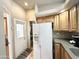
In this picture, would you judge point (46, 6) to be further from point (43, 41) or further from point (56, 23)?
point (43, 41)

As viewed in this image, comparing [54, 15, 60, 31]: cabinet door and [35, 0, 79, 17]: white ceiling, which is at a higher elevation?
[35, 0, 79, 17]: white ceiling

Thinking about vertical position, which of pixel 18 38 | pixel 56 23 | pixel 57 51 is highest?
pixel 56 23

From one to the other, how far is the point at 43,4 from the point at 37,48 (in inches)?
78.7

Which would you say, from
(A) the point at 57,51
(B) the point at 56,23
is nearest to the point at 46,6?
(B) the point at 56,23

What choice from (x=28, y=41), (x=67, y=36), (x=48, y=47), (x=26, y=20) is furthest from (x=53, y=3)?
(x=28, y=41)

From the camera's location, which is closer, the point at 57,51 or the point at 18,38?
the point at 57,51

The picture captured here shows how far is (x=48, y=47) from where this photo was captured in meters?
4.22

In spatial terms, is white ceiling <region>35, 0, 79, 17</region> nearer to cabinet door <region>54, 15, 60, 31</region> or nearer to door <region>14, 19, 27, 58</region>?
cabinet door <region>54, 15, 60, 31</region>

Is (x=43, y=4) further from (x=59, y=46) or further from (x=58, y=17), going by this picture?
(x=59, y=46)

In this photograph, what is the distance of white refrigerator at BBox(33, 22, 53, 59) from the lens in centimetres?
419

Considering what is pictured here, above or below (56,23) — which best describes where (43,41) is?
below

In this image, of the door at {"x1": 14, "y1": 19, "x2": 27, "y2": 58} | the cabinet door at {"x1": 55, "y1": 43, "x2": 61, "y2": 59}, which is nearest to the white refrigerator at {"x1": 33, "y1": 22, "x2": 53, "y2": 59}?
the cabinet door at {"x1": 55, "y1": 43, "x2": 61, "y2": 59}

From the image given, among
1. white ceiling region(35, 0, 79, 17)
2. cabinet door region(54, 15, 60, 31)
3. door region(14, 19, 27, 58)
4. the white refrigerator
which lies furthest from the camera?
door region(14, 19, 27, 58)

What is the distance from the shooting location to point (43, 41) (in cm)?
427
